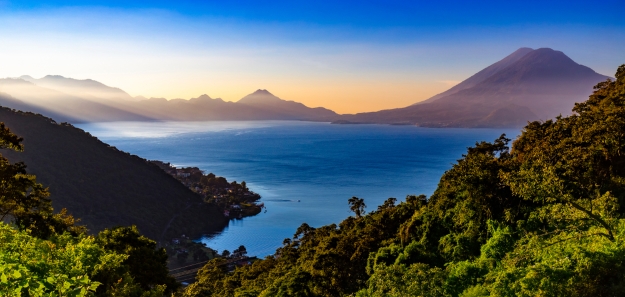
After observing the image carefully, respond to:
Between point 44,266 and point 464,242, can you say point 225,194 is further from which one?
point 44,266

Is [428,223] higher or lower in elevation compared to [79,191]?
higher

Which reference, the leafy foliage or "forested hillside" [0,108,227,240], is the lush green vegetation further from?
"forested hillside" [0,108,227,240]

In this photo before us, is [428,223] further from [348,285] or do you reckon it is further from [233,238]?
[233,238]

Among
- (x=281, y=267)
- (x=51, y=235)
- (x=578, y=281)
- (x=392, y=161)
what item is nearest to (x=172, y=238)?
(x=281, y=267)

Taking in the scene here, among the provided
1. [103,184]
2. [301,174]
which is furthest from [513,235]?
[301,174]

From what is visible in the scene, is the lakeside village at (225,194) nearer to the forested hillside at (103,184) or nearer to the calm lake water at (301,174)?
the calm lake water at (301,174)

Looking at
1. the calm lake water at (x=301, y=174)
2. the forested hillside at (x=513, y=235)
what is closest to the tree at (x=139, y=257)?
the forested hillside at (x=513, y=235)
